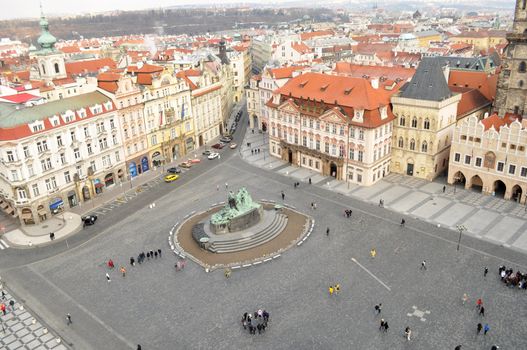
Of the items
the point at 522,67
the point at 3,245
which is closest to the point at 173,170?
the point at 3,245

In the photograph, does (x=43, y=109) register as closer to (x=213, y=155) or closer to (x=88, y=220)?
(x=88, y=220)

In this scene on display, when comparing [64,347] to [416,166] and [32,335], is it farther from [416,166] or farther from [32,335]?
[416,166]

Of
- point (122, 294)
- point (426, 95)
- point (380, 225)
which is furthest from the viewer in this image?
point (426, 95)

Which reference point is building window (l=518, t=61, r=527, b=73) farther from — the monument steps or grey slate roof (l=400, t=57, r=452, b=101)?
the monument steps

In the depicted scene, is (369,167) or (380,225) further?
(369,167)

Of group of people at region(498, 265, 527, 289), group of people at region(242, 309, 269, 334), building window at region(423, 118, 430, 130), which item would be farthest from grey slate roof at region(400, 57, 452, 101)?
group of people at region(242, 309, 269, 334)

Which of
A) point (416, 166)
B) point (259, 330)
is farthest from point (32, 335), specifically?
point (416, 166)

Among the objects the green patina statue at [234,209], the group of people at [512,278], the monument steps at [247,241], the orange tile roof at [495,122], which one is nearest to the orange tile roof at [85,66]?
the green patina statue at [234,209]

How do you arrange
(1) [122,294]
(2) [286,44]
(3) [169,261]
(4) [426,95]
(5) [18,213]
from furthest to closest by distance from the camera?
(2) [286,44] → (4) [426,95] → (5) [18,213] → (3) [169,261] → (1) [122,294]
